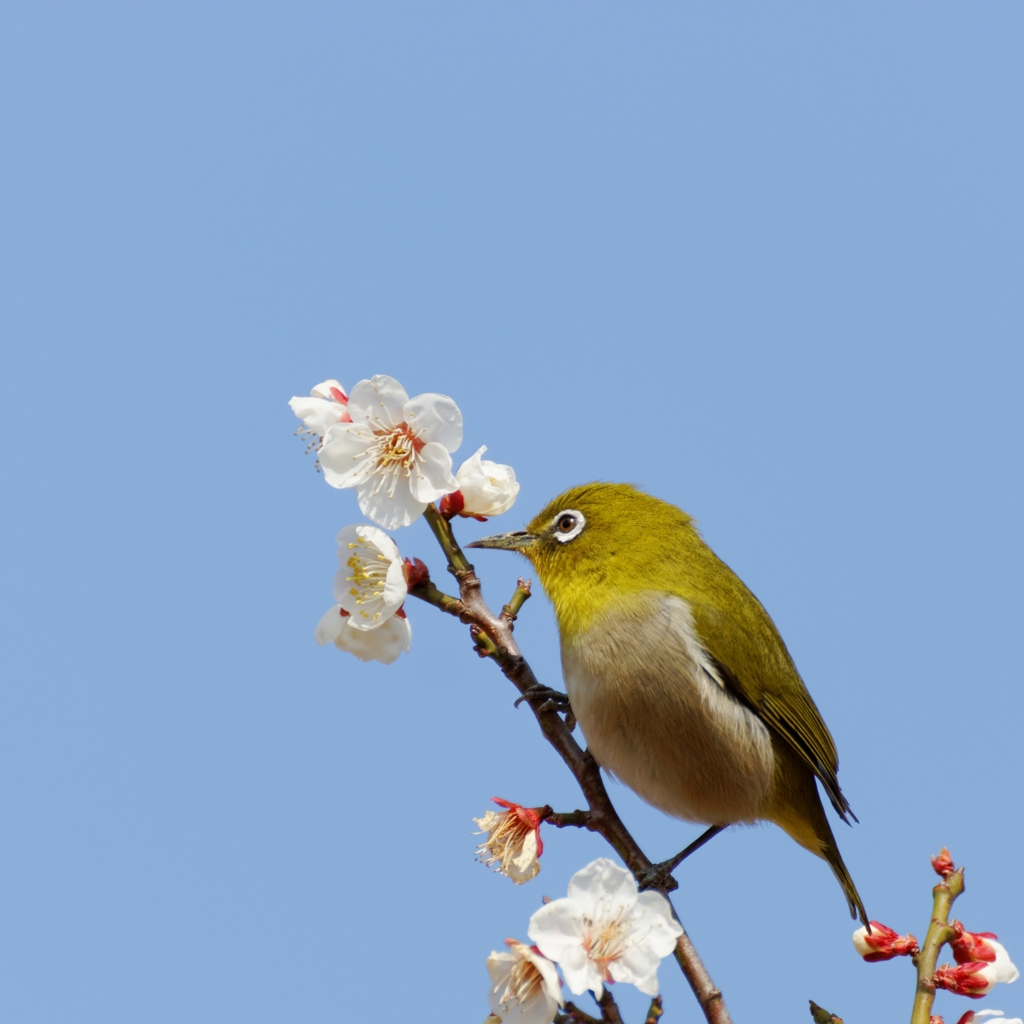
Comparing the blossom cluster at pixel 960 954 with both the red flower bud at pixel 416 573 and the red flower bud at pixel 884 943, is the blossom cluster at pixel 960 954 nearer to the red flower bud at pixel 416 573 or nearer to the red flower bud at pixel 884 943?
the red flower bud at pixel 884 943

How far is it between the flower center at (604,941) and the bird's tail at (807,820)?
308 centimetres

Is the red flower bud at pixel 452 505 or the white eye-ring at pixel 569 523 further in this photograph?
the white eye-ring at pixel 569 523

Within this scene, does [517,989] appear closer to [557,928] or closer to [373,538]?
[557,928]

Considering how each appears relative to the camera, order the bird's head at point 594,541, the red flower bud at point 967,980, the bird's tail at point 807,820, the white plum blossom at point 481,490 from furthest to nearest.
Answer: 1. the bird's tail at point 807,820
2. the bird's head at point 594,541
3. the white plum blossom at point 481,490
4. the red flower bud at point 967,980

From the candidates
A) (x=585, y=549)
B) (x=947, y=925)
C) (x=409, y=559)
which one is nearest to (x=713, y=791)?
(x=585, y=549)

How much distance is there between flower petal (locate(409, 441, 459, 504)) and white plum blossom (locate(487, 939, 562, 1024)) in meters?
1.59

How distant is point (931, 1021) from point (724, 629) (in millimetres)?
2547

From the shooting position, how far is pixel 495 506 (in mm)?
4418

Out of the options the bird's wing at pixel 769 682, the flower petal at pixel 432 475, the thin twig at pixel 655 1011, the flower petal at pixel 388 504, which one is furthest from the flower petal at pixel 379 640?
the bird's wing at pixel 769 682

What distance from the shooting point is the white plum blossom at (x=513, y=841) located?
12.1ft

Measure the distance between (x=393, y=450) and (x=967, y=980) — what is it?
2709 mm

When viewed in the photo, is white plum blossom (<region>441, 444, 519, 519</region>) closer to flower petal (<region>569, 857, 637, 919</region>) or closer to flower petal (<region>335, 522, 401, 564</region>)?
flower petal (<region>335, 522, 401, 564</region>)

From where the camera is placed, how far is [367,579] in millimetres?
4109

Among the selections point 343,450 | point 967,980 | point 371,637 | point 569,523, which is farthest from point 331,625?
point 967,980
